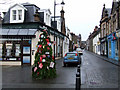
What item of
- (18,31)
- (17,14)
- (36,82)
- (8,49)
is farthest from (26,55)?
(36,82)

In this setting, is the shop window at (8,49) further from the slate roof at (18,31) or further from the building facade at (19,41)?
the slate roof at (18,31)

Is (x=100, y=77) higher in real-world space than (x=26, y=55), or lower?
lower

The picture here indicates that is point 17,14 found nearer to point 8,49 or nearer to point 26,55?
point 8,49

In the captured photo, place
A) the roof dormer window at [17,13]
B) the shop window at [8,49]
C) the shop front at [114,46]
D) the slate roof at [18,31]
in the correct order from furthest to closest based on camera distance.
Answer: the shop front at [114,46] → the roof dormer window at [17,13] → the shop window at [8,49] → the slate roof at [18,31]

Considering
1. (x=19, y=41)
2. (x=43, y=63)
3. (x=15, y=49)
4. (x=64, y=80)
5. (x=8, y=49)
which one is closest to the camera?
(x=64, y=80)

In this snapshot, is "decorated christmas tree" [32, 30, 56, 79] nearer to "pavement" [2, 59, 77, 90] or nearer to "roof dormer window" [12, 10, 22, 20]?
"pavement" [2, 59, 77, 90]

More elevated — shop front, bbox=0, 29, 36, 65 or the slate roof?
the slate roof

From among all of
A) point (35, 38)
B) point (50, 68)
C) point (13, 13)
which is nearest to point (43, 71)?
point (50, 68)

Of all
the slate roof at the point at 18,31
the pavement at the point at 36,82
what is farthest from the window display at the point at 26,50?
the pavement at the point at 36,82

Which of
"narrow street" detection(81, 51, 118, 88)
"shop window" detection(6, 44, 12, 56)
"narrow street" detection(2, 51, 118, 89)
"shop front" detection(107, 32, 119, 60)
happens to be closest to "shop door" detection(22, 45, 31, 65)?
"shop window" detection(6, 44, 12, 56)

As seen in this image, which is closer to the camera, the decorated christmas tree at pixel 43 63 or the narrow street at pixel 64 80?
the narrow street at pixel 64 80

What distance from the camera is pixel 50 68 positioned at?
900 cm

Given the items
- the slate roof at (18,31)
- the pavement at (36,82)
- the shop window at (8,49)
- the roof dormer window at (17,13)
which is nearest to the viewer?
the pavement at (36,82)

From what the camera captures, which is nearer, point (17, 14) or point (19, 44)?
point (19, 44)
